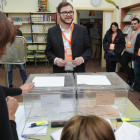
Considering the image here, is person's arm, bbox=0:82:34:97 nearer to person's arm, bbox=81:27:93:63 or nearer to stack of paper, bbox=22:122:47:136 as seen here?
stack of paper, bbox=22:122:47:136

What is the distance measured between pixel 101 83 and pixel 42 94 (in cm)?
44

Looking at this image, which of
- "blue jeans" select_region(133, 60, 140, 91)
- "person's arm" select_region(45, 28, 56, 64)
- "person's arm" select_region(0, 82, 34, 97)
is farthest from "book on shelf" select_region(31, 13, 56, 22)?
"person's arm" select_region(0, 82, 34, 97)

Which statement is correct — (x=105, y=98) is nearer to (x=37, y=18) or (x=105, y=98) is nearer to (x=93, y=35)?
(x=37, y=18)

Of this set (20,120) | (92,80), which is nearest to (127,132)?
(92,80)

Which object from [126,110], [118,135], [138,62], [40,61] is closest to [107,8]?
[138,62]

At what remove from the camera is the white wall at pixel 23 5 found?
19.6 ft

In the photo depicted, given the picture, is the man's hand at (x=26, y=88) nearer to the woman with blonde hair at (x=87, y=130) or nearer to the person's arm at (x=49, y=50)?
the woman with blonde hair at (x=87, y=130)

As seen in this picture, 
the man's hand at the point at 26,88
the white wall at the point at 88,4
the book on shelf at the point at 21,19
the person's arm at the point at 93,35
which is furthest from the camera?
the person's arm at the point at 93,35

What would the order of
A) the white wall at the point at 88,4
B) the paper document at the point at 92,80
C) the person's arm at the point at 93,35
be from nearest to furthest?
the paper document at the point at 92,80
the white wall at the point at 88,4
the person's arm at the point at 93,35

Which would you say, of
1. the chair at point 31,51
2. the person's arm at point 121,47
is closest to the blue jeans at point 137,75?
the person's arm at point 121,47

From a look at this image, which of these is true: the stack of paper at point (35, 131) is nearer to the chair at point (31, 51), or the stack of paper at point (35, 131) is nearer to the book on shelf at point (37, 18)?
the chair at point (31, 51)

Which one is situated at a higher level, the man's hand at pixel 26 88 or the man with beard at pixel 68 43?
the man with beard at pixel 68 43

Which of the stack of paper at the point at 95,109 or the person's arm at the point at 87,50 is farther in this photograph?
the person's arm at the point at 87,50

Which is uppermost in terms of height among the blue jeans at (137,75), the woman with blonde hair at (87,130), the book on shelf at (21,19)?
the book on shelf at (21,19)
